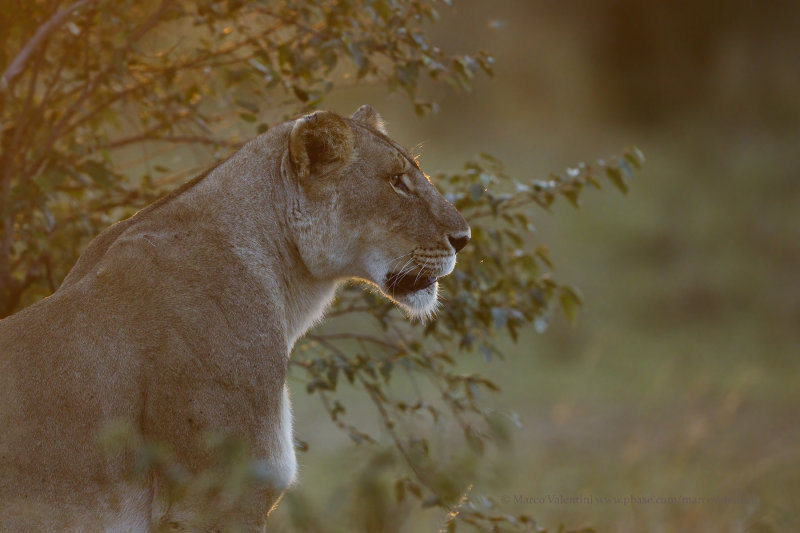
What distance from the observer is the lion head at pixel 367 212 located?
3984mm

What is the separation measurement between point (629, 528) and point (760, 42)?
16161mm

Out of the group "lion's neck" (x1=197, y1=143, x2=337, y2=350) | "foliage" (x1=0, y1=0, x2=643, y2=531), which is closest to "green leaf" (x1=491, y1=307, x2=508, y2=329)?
"foliage" (x1=0, y1=0, x2=643, y2=531)

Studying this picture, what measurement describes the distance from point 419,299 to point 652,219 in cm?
1409

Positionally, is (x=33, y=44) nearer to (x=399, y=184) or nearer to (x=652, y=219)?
(x=399, y=184)

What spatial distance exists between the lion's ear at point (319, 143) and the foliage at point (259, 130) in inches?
32.6

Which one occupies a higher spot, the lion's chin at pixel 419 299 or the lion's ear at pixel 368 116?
the lion's ear at pixel 368 116

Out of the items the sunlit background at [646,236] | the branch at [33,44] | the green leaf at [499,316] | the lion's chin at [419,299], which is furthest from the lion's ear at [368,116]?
the branch at [33,44]

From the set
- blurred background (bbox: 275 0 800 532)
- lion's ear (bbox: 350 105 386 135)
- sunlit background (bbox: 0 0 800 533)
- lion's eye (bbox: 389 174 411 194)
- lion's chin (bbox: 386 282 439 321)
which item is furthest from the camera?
blurred background (bbox: 275 0 800 532)

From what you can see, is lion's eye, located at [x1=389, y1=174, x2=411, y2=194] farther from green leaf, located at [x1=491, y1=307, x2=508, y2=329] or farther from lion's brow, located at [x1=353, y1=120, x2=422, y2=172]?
green leaf, located at [x1=491, y1=307, x2=508, y2=329]

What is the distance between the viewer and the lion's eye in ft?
13.6

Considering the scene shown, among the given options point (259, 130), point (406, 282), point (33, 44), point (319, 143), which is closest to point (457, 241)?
point (406, 282)

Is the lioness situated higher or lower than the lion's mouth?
→ lower

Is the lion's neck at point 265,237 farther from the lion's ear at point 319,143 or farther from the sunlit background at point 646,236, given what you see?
the sunlit background at point 646,236

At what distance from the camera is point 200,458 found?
342cm
